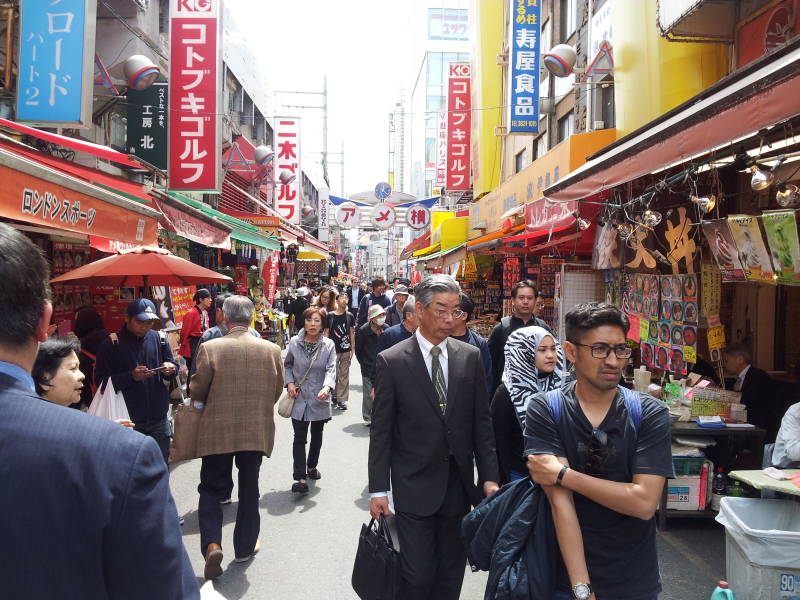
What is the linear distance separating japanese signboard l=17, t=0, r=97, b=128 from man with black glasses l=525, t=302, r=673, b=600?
7304mm

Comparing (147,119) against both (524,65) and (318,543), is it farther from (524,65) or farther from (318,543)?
(318,543)

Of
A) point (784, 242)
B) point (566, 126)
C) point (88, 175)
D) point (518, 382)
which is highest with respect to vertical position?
point (566, 126)

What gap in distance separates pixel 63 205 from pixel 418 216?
17.7m

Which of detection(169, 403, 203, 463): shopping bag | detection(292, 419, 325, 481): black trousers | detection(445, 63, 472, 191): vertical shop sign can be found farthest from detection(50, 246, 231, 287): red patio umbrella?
detection(445, 63, 472, 191): vertical shop sign

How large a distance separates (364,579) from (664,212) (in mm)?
5360

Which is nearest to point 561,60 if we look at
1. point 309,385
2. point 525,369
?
point 309,385

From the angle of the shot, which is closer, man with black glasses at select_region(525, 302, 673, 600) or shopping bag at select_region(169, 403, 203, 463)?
man with black glasses at select_region(525, 302, 673, 600)

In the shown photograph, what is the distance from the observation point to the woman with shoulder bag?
6.17m

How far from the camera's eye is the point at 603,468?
92.0 inches

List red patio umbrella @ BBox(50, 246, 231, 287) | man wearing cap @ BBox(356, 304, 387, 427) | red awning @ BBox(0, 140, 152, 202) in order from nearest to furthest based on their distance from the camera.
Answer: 1. red patio umbrella @ BBox(50, 246, 231, 287)
2. red awning @ BBox(0, 140, 152, 202)
3. man wearing cap @ BBox(356, 304, 387, 427)

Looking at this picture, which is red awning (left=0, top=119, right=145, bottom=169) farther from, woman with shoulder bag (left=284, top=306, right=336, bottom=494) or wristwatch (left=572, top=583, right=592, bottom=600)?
wristwatch (left=572, top=583, right=592, bottom=600)

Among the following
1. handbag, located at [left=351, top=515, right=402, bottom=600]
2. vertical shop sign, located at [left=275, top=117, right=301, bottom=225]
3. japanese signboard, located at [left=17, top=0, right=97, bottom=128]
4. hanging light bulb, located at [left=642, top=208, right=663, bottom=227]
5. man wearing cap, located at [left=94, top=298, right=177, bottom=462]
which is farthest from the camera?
vertical shop sign, located at [left=275, top=117, right=301, bottom=225]

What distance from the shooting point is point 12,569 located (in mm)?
1309

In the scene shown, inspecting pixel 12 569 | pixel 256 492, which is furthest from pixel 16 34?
pixel 12 569
